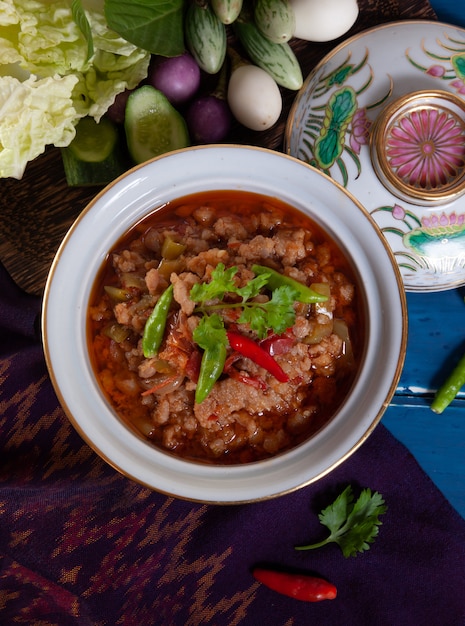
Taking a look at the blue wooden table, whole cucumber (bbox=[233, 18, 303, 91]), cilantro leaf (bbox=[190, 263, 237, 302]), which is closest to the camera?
cilantro leaf (bbox=[190, 263, 237, 302])

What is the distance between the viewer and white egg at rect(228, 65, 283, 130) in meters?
2.76

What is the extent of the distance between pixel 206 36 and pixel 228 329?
1356 mm

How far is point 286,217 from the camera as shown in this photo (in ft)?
8.48

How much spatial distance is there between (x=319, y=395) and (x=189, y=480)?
640 mm

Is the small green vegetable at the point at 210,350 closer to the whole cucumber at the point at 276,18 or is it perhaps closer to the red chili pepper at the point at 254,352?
the red chili pepper at the point at 254,352

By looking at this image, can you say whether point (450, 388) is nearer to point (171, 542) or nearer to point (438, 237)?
point (438, 237)

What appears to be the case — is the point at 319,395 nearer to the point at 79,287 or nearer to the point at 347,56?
the point at 79,287

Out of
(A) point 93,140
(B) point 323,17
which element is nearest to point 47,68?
(A) point 93,140

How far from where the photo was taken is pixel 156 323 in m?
2.38

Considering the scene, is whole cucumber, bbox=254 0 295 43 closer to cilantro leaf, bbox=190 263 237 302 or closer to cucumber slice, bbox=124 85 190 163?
cucumber slice, bbox=124 85 190 163

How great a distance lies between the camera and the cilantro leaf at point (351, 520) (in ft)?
9.62

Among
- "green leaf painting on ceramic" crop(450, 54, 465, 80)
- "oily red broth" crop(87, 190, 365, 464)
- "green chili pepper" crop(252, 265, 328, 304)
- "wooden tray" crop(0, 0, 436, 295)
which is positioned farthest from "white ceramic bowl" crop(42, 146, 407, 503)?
"green leaf painting on ceramic" crop(450, 54, 465, 80)

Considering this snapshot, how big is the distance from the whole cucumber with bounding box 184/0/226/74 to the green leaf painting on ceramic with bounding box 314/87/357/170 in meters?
0.56

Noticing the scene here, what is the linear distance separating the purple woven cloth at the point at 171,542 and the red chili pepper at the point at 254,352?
91 cm
